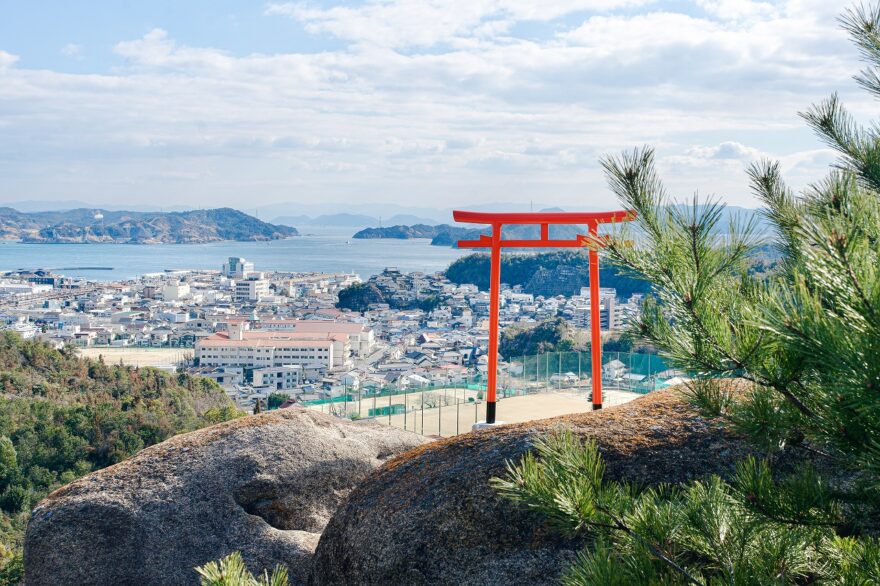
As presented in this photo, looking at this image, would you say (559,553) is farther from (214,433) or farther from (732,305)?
(214,433)

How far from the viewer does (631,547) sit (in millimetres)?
1825

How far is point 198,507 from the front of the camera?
4332 millimetres

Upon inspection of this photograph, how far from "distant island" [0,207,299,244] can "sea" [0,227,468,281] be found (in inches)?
65.2

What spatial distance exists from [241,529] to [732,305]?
11.0ft

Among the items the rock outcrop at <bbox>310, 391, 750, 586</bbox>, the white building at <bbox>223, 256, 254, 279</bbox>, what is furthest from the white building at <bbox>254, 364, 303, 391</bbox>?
the white building at <bbox>223, 256, 254, 279</bbox>

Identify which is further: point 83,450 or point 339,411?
point 83,450

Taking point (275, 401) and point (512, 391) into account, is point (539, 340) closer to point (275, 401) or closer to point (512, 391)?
point (275, 401)

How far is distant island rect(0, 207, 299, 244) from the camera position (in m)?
120

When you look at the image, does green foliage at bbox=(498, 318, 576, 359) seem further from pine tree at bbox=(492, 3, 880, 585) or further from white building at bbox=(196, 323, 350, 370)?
pine tree at bbox=(492, 3, 880, 585)

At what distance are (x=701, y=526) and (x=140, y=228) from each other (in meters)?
130

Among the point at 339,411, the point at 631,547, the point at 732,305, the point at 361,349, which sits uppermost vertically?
the point at 732,305

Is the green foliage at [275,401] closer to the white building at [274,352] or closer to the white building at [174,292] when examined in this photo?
the white building at [274,352]

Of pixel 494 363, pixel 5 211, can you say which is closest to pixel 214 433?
pixel 494 363

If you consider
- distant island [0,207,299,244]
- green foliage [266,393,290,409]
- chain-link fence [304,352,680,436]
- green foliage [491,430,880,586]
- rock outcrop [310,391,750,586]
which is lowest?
green foliage [266,393,290,409]
